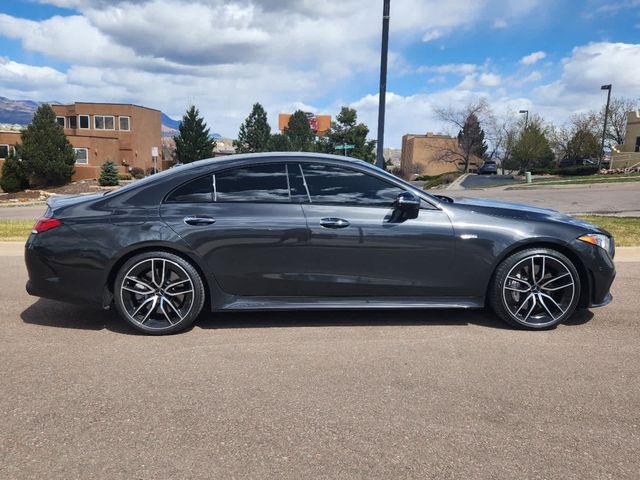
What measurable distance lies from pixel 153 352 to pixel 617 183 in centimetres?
3056

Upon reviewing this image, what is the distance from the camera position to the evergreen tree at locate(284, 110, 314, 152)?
225ft

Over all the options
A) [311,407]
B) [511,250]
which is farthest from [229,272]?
[511,250]

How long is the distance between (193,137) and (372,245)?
189ft

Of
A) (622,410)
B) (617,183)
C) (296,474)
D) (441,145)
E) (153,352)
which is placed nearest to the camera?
(296,474)

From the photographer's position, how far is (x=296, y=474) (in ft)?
8.30

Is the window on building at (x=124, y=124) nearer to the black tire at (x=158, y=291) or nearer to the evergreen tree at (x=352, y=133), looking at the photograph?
the evergreen tree at (x=352, y=133)

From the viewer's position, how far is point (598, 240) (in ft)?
15.1

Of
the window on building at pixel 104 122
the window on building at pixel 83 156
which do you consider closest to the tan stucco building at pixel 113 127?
the window on building at pixel 104 122

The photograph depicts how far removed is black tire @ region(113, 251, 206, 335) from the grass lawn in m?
5.92

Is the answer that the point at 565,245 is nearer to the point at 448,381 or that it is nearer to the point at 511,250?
the point at 511,250

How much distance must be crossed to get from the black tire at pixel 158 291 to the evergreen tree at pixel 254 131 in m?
66.0

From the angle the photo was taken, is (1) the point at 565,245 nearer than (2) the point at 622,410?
No

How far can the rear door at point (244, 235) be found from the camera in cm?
441

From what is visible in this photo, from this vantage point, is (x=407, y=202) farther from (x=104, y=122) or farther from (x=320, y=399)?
(x=104, y=122)
